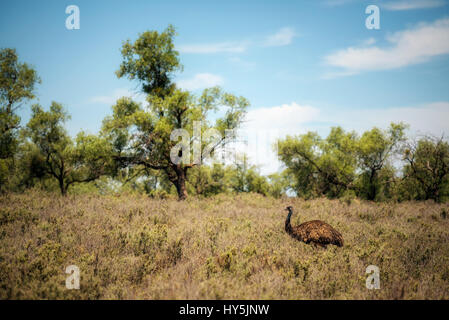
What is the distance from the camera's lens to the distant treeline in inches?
656

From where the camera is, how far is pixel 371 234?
26.9 ft

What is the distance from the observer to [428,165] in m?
18.1

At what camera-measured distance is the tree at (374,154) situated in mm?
23766

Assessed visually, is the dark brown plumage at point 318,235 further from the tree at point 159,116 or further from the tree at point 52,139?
the tree at point 52,139

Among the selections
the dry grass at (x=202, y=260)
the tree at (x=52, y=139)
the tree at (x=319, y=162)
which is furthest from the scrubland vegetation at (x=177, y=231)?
the tree at (x=319, y=162)

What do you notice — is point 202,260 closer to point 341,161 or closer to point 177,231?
point 177,231

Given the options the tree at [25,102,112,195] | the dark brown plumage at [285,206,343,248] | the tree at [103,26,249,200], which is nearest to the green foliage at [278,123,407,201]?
the tree at [103,26,249,200]

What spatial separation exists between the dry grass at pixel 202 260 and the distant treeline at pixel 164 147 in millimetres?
8353

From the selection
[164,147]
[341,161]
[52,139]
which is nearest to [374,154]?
[341,161]

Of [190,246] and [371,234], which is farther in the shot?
[371,234]

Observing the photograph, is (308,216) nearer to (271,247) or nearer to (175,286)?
(271,247)

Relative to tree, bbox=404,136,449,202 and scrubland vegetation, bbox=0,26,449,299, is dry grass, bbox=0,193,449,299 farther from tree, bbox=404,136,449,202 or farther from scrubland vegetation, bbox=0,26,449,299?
tree, bbox=404,136,449,202
